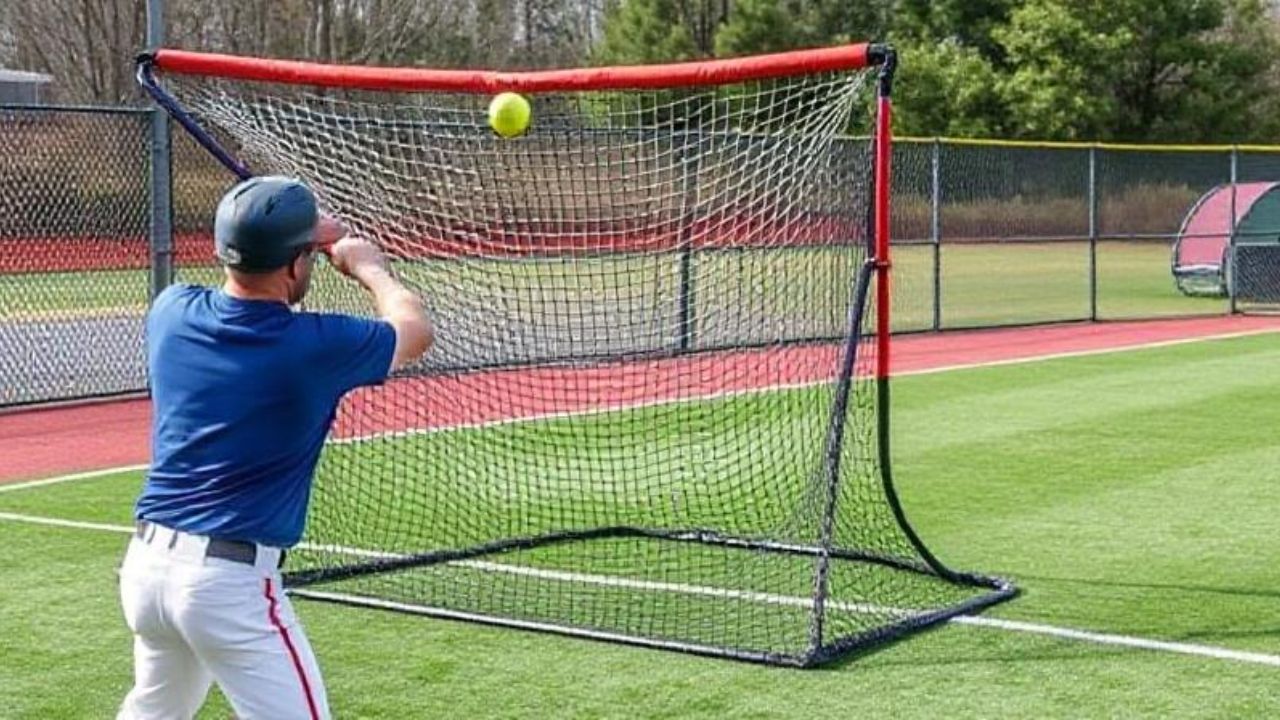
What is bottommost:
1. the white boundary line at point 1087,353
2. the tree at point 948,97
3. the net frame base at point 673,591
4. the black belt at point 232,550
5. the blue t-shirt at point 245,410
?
the net frame base at point 673,591

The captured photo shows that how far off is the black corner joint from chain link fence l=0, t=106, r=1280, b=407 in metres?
4.89

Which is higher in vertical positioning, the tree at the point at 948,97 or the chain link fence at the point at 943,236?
the tree at the point at 948,97

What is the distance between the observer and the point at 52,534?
31.4ft

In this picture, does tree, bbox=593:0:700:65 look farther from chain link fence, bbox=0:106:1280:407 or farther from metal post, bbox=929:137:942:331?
metal post, bbox=929:137:942:331

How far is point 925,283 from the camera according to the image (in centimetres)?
2509

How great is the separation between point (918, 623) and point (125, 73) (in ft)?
106

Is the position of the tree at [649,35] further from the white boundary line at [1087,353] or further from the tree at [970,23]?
the white boundary line at [1087,353]

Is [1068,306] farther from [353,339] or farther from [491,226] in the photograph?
[353,339]

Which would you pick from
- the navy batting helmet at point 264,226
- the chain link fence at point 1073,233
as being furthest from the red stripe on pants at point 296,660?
the chain link fence at point 1073,233

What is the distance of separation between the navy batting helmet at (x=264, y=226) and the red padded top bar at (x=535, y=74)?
3.38 m

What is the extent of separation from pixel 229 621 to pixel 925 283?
2139cm

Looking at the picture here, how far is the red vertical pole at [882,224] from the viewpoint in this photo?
750cm

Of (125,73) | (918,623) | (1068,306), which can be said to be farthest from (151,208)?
(125,73)

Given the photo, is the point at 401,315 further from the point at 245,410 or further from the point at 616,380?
the point at 616,380
